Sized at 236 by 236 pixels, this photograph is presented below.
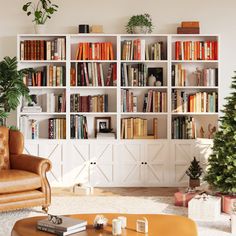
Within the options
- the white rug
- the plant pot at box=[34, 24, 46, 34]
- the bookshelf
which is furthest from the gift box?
the plant pot at box=[34, 24, 46, 34]

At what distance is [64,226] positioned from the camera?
13.3 ft

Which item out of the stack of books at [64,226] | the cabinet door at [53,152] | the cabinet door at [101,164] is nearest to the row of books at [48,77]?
the cabinet door at [53,152]

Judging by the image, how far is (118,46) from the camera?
7523 mm

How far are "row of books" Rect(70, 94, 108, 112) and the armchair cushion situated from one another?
1854mm

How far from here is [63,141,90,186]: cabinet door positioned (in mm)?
7535

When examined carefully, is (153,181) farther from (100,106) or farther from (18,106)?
(18,106)

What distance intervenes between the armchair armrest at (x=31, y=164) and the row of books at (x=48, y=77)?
1493mm

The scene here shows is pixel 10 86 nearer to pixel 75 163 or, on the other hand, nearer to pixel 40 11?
pixel 40 11

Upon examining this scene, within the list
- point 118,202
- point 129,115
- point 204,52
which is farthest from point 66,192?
point 204,52

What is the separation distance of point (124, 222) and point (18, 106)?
368cm

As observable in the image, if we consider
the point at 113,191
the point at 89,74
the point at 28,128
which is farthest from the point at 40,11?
the point at 113,191

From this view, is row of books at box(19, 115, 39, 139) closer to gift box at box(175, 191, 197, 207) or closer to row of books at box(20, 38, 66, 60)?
row of books at box(20, 38, 66, 60)

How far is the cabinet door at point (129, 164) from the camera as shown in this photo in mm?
7539

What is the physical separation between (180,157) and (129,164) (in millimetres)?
695
